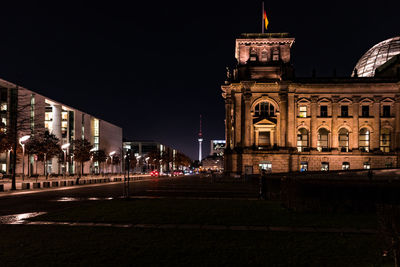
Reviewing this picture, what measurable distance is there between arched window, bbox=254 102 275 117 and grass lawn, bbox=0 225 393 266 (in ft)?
223

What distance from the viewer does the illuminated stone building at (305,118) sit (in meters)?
76.6

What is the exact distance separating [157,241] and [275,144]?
68820 mm

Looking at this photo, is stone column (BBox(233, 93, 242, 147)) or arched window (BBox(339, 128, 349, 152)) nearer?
stone column (BBox(233, 93, 242, 147))

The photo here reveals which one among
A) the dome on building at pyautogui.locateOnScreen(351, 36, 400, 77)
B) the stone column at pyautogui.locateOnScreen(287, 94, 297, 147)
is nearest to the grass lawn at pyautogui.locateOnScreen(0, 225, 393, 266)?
the stone column at pyautogui.locateOnScreen(287, 94, 297, 147)

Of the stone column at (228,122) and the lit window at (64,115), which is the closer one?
the stone column at (228,122)

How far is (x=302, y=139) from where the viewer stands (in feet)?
262

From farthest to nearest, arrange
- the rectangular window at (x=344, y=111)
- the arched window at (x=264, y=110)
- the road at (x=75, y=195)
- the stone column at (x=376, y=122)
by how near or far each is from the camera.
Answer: the rectangular window at (x=344, y=111) → the arched window at (x=264, y=110) → the stone column at (x=376, y=122) → the road at (x=75, y=195)

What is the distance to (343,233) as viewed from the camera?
11719 mm

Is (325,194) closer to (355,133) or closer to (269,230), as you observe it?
(269,230)

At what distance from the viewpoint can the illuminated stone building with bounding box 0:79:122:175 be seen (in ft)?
306

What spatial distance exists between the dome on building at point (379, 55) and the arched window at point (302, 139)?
38409 mm

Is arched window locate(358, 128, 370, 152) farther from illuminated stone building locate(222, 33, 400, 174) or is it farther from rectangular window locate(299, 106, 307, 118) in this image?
rectangular window locate(299, 106, 307, 118)

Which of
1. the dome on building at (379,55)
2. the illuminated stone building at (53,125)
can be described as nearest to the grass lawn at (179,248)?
the illuminated stone building at (53,125)

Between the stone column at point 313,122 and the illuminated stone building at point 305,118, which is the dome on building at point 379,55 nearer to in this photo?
the illuminated stone building at point 305,118
